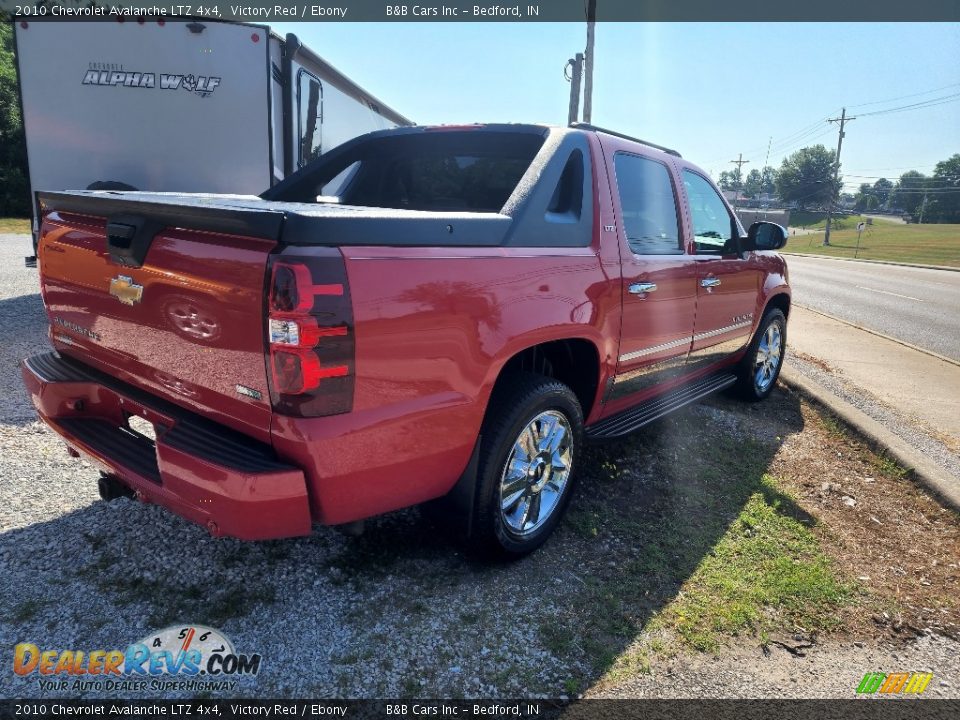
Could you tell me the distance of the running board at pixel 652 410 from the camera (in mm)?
3412

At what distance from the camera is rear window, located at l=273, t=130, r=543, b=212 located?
3.36 m

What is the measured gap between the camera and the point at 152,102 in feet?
23.6

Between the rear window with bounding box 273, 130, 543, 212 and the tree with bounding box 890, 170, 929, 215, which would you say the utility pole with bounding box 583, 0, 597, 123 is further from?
the tree with bounding box 890, 170, 929, 215

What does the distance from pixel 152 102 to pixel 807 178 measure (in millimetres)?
139450

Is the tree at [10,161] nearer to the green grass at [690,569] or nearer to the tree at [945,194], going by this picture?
the green grass at [690,569]

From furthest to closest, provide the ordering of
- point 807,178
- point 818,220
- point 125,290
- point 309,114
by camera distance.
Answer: point 807,178 < point 818,220 < point 309,114 < point 125,290

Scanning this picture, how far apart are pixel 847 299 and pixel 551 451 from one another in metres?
14.3

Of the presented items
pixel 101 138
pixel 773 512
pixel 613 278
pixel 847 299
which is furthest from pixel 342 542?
pixel 847 299

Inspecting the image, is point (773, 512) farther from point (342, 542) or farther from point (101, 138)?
point (101, 138)

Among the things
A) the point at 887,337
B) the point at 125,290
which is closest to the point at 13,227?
the point at 125,290

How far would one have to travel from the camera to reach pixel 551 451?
2973 mm

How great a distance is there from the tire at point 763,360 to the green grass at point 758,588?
209cm

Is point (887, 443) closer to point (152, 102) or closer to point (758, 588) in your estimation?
point (758, 588)

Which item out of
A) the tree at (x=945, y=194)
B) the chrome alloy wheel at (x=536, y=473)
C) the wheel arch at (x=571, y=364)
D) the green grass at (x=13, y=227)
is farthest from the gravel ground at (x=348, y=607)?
the tree at (x=945, y=194)
